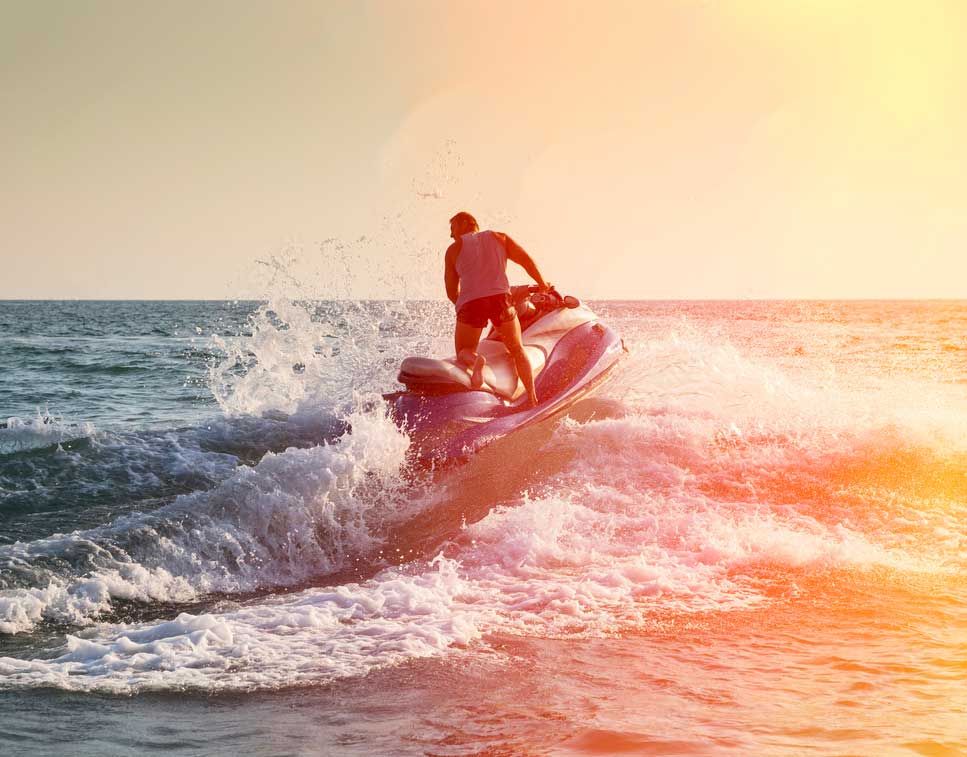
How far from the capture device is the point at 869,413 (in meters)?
10.4

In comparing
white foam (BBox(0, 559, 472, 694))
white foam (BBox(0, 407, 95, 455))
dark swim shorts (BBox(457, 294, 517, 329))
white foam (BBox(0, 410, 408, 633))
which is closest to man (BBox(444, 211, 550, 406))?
dark swim shorts (BBox(457, 294, 517, 329))

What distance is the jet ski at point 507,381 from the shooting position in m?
7.66

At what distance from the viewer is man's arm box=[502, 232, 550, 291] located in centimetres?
829

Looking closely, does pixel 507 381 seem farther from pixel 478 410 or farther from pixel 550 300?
pixel 550 300

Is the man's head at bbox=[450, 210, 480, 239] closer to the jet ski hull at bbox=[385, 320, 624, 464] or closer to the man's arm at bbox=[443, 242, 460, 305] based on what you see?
the man's arm at bbox=[443, 242, 460, 305]

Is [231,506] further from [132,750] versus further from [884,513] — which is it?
[884,513]

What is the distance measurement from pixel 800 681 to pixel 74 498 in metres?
6.73

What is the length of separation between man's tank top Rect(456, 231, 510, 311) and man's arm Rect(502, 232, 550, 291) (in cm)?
17

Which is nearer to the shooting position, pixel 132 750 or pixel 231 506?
pixel 132 750

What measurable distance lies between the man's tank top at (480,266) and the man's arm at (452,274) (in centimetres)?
8

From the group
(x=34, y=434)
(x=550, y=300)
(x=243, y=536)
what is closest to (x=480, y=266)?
(x=550, y=300)

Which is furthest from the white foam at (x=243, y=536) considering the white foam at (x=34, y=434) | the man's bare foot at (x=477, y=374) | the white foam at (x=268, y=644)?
the white foam at (x=34, y=434)

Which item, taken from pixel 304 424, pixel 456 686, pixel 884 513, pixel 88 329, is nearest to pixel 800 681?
pixel 456 686

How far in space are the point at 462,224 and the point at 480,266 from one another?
427mm
